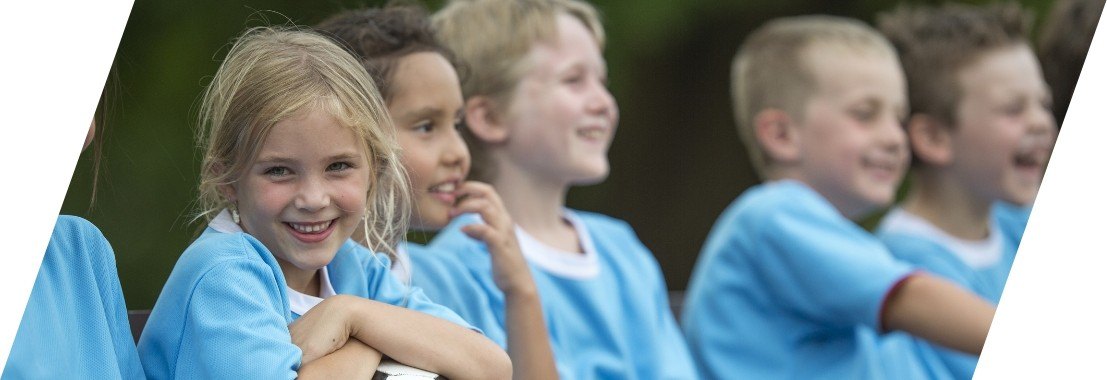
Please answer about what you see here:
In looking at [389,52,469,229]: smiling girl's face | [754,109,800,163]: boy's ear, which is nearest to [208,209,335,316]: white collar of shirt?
[389,52,469,229]: smiling girl's face

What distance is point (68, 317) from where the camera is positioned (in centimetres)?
123

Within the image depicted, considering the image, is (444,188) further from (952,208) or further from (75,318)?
(952,208)

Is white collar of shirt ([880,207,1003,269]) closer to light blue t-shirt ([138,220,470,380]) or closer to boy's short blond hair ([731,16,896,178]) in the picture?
boy's short blond hair ([731,16,896,178])

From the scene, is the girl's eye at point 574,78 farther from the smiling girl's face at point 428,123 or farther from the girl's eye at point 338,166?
the girl's eye at point 338,166

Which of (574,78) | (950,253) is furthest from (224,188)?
(950,253)

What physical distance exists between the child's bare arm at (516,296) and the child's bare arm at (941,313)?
78cm

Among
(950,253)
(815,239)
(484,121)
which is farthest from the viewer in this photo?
(950,253)

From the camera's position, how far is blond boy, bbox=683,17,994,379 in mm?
2189

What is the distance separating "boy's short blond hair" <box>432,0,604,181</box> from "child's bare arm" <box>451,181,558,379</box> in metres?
0.28

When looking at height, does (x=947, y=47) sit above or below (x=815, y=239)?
above

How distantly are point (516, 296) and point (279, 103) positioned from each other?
463mm

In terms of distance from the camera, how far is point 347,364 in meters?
1.26

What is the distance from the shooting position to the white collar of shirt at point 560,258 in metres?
1.93

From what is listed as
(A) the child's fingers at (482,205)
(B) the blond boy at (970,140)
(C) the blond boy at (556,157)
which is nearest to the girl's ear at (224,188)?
(A) the child's fingers at (482,205)
